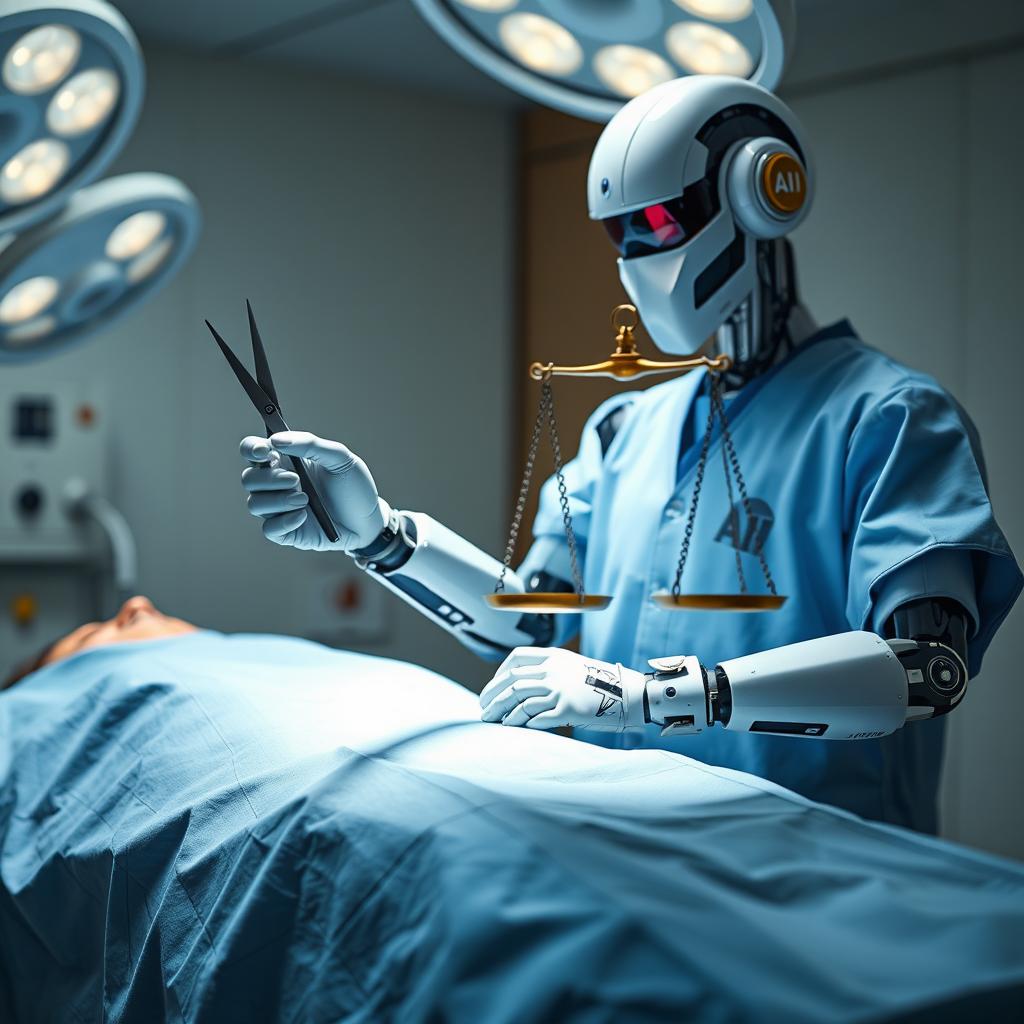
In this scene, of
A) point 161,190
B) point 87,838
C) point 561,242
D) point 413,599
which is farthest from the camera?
point 561,242

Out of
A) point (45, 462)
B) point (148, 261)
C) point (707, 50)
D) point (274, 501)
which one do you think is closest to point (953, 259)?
point (707, 50)

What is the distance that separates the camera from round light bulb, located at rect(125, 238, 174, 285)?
265 centimetres

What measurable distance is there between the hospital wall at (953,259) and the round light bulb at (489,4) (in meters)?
1.87

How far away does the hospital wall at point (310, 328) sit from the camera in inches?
144

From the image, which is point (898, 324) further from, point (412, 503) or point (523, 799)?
point (523, 799)

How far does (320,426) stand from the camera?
3.91m

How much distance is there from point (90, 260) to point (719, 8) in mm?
1526

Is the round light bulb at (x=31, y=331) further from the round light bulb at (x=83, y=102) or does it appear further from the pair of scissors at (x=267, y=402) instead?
the pair of scissors at (x=267, y=402)

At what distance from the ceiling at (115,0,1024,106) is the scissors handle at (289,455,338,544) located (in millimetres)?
2203

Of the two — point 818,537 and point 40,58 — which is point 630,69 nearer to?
point 818,537

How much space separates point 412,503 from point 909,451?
2.68 meters

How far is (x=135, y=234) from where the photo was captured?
259cm

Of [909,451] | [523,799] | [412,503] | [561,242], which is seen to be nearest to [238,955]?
[523,799]

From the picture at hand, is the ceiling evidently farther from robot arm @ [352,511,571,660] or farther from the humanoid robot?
robot arm @ [352,511,571,660]
